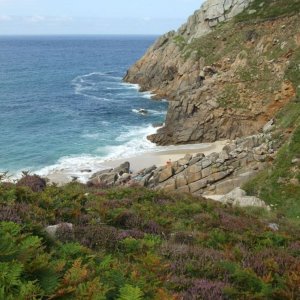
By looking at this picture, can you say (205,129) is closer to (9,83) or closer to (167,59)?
(167,59)

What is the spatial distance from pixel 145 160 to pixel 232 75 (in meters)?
15.0

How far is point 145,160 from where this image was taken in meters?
38.6

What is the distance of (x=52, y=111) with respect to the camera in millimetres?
58844

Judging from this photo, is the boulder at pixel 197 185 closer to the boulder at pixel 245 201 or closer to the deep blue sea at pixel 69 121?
the boulder at pixel 245 201

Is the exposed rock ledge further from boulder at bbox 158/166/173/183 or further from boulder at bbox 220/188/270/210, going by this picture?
boulder at bbox 220/188/270/210

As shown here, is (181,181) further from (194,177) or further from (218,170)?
(218,170)

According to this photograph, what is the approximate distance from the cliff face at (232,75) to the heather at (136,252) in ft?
97.2

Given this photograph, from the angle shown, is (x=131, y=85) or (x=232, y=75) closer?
(x=232, y=75)

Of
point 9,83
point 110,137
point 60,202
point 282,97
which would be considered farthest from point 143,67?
point 60,202

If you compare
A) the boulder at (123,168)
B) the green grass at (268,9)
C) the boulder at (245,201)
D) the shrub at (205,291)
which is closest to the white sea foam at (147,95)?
the green grass at (268,9)

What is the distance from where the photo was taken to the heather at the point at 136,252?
5.16m

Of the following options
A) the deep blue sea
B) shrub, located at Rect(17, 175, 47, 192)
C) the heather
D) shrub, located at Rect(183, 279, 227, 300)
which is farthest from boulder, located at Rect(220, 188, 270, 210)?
the deep blue sea

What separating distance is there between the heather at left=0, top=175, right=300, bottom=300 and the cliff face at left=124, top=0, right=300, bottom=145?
97.2ft

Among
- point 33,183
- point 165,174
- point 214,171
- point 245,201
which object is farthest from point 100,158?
point 33,183
